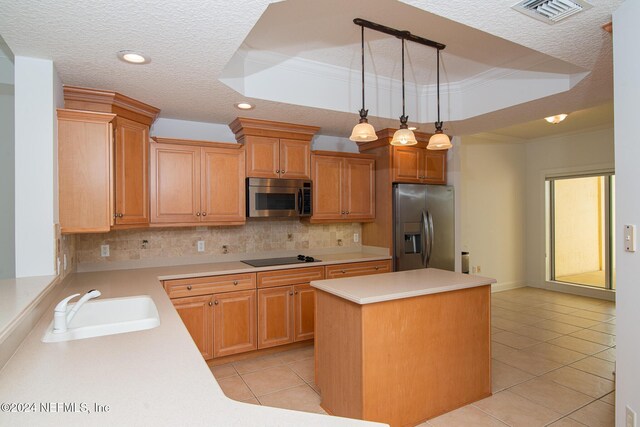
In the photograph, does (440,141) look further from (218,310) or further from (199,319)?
(199,319)

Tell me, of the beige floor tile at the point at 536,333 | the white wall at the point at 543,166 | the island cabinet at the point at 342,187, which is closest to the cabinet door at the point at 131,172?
the island cabinet at the point at 342,187

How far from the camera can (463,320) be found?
2.60 m

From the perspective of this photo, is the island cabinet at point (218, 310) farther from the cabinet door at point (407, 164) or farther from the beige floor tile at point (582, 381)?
the beige floor tile at point (582, 381)

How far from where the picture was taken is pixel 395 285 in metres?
2.49

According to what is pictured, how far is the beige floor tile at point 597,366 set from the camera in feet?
10.3

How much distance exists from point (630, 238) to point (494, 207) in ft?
16.0

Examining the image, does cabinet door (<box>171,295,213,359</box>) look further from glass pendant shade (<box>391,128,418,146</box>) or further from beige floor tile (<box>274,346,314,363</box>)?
glass pendant shade (<box>391,128,418,146</box>)

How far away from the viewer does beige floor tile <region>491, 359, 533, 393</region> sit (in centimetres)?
295

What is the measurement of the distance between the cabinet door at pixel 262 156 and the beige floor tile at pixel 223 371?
6.16 feet

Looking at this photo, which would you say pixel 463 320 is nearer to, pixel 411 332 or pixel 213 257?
pixel 411 332

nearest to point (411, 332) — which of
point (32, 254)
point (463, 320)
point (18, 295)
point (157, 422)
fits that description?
point (463, 320)

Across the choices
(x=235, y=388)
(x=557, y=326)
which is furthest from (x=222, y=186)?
(x=557, y=326)

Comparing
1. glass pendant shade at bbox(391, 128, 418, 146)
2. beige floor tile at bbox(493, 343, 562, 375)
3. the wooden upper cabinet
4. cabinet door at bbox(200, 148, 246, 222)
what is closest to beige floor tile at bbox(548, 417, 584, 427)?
beige floor tile at bbox(493, 343, 562, 375)

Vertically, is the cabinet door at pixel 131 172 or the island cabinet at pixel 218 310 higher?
the cabinet door at pixel 131 172
